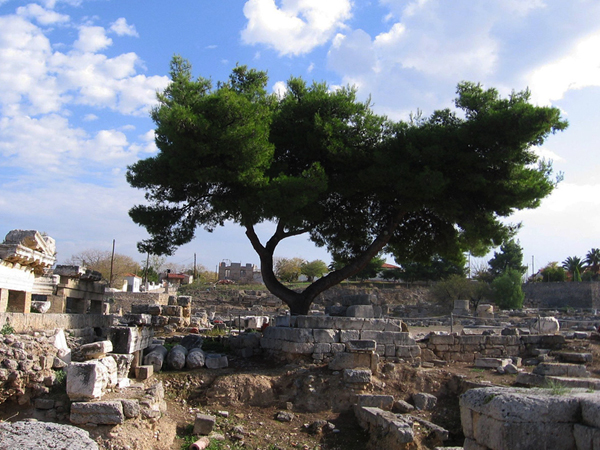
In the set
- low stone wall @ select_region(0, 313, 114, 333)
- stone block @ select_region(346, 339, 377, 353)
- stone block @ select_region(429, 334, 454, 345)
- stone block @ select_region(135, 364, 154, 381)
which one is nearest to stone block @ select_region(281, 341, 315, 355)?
stone block @ select_region(346, 339, 377, 353)

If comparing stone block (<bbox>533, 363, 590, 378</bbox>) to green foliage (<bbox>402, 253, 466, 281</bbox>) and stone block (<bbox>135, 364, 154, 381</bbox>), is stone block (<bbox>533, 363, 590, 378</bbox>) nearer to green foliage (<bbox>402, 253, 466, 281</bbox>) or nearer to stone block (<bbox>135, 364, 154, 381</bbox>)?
stone block (<bbox>135, 364, 154, 381</bbox>)

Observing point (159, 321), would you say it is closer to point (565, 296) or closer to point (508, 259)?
point (565, 296)

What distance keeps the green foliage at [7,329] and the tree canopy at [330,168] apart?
498cm

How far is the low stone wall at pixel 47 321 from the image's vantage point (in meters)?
7.51

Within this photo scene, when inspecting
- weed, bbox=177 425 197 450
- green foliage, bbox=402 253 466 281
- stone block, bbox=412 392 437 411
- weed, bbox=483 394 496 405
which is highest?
green foliage, bbox=402 253 466 281

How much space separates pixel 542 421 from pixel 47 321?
736cm

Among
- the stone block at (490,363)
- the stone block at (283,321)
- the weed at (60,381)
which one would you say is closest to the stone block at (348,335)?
the stone block at (283,321)

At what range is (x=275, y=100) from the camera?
44.4 ft

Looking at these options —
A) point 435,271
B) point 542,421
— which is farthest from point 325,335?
point 435,271

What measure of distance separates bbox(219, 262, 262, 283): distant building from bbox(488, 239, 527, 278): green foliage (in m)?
26.0

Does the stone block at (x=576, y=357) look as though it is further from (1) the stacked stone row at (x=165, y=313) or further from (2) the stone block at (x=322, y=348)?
(1) the stacked stone row at (x=165, y=313)

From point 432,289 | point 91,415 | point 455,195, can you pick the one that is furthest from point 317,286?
point 432,289

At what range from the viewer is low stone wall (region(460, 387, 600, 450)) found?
3.96 metres

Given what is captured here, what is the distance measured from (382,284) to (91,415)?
141 feet
